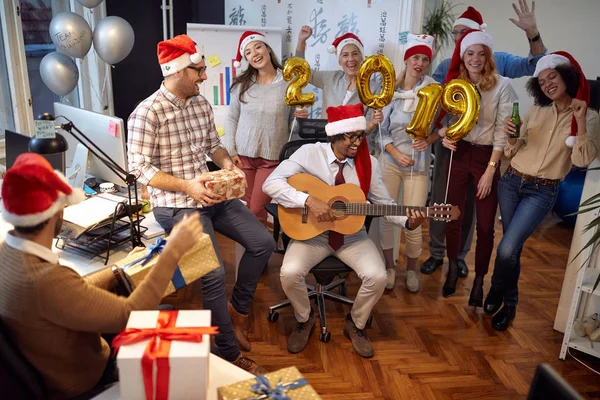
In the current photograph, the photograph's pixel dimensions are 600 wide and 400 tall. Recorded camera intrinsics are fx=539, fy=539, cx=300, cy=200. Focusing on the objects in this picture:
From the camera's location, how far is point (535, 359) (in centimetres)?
303

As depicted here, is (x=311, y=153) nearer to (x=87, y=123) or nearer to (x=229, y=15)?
(x=87, y=123)

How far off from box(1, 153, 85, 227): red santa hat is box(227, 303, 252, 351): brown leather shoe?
1633 mm

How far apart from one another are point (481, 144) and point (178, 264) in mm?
2114

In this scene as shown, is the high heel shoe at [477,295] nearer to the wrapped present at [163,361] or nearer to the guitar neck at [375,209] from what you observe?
the guitar neck at [375,209]

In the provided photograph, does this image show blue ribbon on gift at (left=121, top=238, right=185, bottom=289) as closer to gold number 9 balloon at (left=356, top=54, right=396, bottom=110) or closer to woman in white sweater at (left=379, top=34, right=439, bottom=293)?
gold number 9 balloon at (left=356, top=54, right=396, bottom=110)

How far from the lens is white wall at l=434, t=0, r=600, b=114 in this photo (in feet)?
22.0

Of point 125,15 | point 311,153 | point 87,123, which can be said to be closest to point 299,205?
point 311,153

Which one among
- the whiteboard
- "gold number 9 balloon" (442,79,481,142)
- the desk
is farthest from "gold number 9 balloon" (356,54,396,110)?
the desk

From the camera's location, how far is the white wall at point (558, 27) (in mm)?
6719

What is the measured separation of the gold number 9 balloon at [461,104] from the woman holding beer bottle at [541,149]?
24cm

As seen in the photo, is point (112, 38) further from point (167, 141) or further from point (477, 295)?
point (477, 295)

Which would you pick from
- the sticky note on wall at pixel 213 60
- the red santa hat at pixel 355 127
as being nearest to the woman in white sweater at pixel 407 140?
the red santa hat at pixel 355 127

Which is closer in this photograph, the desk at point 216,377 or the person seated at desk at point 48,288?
the person seated at desk at point 48,288

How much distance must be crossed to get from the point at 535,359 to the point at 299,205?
159 centimetres
